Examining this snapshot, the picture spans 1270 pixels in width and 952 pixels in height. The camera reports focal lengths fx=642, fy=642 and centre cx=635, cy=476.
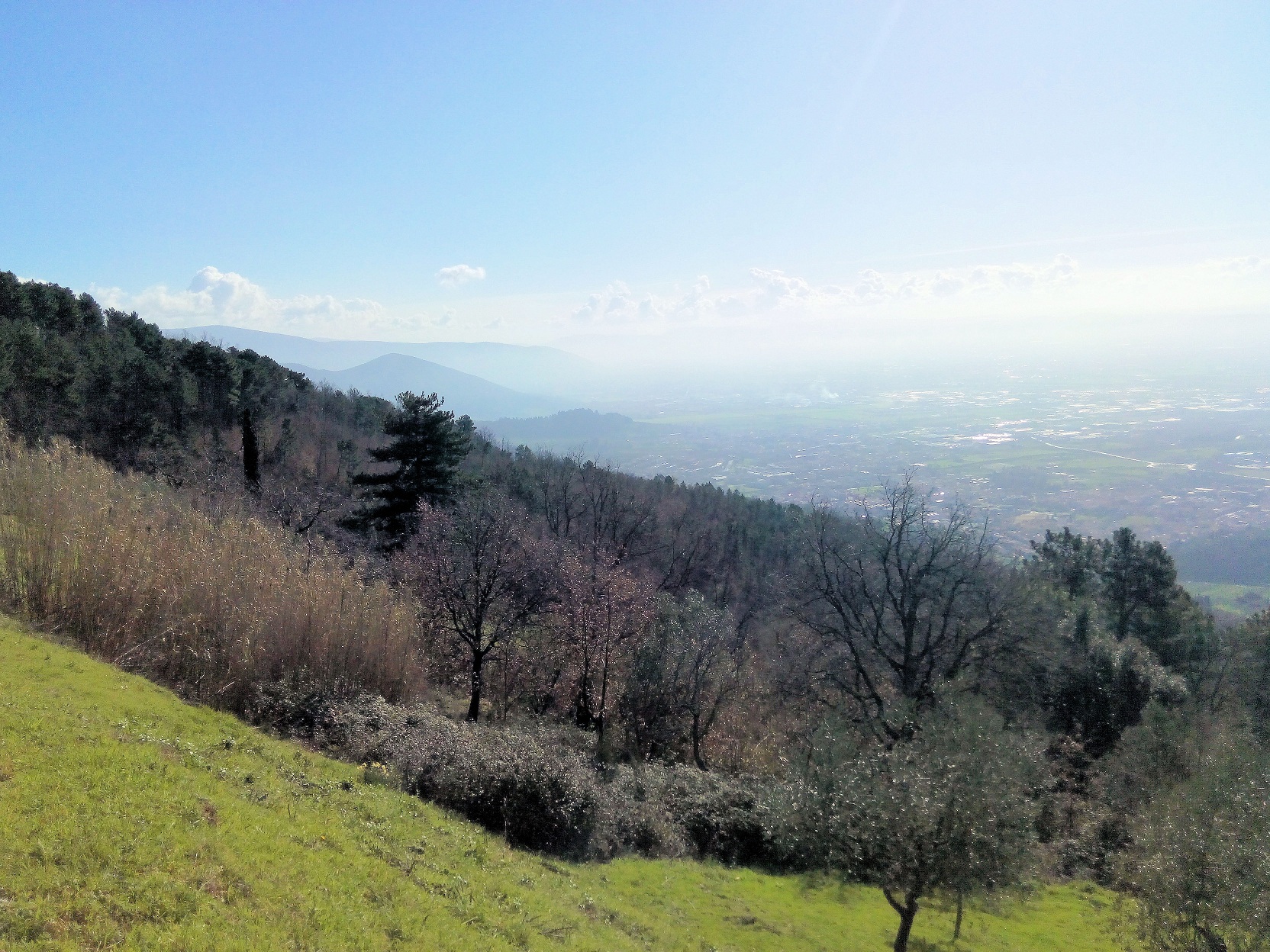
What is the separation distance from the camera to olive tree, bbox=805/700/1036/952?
10.8 metres

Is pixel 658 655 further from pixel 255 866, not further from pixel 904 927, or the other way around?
pixel 255 866

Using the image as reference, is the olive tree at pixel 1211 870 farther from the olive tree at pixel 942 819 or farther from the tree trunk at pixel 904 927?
the tree trunk at pixel 904 927

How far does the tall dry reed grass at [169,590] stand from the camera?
12.4 meters

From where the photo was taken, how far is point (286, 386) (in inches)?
2264

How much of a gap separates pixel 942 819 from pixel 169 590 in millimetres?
15262

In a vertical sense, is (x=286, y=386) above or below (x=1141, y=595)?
above

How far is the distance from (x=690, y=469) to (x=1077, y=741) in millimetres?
81812

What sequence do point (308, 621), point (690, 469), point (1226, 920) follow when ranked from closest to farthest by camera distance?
1. point (1226, 920)
2. point (308, 621)
3. point (690, 469)

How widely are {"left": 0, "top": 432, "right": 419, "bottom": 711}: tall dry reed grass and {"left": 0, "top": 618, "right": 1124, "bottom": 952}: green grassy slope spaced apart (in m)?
1.37

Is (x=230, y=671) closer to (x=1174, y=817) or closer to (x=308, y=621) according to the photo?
(x=308, y=621)

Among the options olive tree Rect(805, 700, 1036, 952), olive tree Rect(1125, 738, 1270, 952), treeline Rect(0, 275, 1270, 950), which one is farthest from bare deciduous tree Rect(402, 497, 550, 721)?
olive tree Rect(1125, 738, 1270, 952)

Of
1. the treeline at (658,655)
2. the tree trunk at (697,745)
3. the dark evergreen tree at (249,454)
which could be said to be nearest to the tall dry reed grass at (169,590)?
the treeline at (658,655)

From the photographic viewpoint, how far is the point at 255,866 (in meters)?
5.76

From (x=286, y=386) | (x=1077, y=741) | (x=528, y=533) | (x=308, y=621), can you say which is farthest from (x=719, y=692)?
(x=286, y=386)
